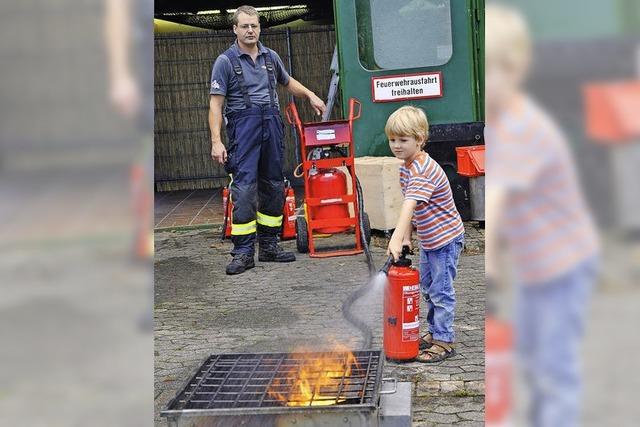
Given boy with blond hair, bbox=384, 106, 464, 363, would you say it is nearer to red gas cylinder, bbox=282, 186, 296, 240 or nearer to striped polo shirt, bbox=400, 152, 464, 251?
striped polo shirt, bbox=400, 152, 464, 251

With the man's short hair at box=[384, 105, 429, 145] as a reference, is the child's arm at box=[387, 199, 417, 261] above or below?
below

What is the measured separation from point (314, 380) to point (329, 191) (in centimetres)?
341

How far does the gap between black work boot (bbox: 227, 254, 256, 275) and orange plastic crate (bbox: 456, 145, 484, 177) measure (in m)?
1.87

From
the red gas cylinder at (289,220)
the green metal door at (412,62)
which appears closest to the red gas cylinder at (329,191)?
the red gas cylinder at (289,220)

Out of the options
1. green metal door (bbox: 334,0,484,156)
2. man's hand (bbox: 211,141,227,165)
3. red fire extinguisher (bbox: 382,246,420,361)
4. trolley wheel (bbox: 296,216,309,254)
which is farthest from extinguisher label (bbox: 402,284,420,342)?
green metal door (bbox: 334,0,484,156)

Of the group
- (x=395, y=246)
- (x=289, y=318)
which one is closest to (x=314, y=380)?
(x=395, y=246)

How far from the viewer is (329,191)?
591 centimetres
